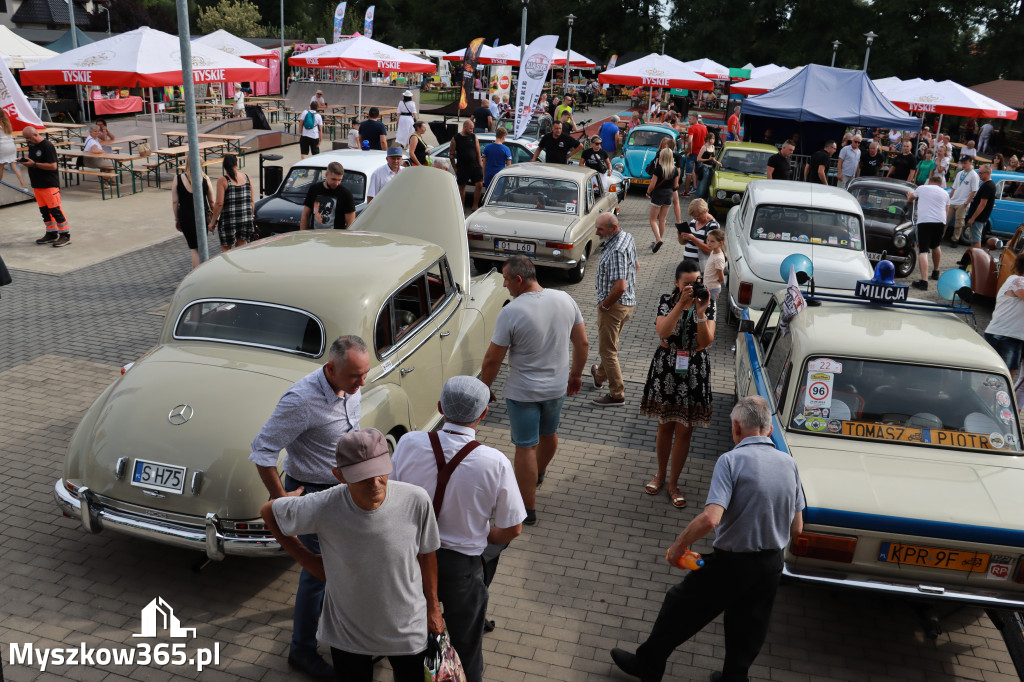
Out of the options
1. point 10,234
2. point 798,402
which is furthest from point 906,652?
point 10,234

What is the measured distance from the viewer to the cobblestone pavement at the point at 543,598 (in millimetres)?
4668

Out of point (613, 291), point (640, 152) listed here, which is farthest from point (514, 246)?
point (640, 152)

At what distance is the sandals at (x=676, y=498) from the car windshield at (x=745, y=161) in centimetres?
1187

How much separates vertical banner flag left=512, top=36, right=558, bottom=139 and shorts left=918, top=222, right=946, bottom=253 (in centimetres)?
903

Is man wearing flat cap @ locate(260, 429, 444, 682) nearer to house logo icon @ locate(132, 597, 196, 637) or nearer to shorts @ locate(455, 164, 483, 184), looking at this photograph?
house logo icon @ locate(132, 597, 196, 637)

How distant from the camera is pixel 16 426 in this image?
705cm

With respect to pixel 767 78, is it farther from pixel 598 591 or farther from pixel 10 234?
pixel 598 591

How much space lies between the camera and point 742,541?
160 inches

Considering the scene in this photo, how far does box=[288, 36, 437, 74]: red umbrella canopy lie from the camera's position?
20.8 metres

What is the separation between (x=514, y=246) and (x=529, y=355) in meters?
5.71

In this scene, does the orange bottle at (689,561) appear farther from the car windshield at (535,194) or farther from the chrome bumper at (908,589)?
the car windshield at (535,194)

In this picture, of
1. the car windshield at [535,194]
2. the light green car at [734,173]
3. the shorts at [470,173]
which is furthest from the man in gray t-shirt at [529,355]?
the light green car at [734,173]

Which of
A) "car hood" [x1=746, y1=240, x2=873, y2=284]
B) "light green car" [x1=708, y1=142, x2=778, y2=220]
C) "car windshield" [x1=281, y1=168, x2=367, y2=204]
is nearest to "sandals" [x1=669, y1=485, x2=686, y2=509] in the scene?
"car hood" [x1=746, y1=240, x2=873, y2=284]

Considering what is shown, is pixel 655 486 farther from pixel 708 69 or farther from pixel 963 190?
pixel 708 69
